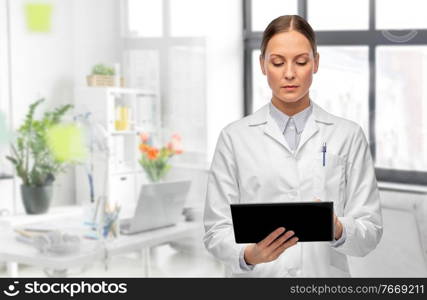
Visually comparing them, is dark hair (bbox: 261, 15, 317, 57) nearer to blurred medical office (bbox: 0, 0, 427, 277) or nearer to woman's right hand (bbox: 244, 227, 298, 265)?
woman's right hand (bbox: 244, 227, 298, 265)

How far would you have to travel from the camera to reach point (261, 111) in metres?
1.38

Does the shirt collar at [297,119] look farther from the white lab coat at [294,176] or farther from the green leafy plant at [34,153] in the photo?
the green leafy plant at [34,153]

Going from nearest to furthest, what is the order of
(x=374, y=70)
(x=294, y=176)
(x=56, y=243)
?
(x=294, y=176)
(x=56, y=243)
(x=374, y=70)

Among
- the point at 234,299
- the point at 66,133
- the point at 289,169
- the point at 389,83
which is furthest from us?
the point at 66,133

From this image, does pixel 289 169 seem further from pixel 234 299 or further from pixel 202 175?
pixel 202 175

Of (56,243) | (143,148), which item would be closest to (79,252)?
(56,243)

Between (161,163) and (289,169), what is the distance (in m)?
1.71

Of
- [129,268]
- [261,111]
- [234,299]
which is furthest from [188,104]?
[261,111]

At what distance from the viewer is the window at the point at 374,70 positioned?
7.38ft

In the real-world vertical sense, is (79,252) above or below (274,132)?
below

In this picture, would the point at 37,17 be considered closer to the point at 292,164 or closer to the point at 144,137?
the point at 144,137

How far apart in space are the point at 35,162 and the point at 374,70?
141cm

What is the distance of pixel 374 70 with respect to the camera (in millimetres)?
2457

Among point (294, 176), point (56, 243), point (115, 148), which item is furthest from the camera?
point (115, 148)
